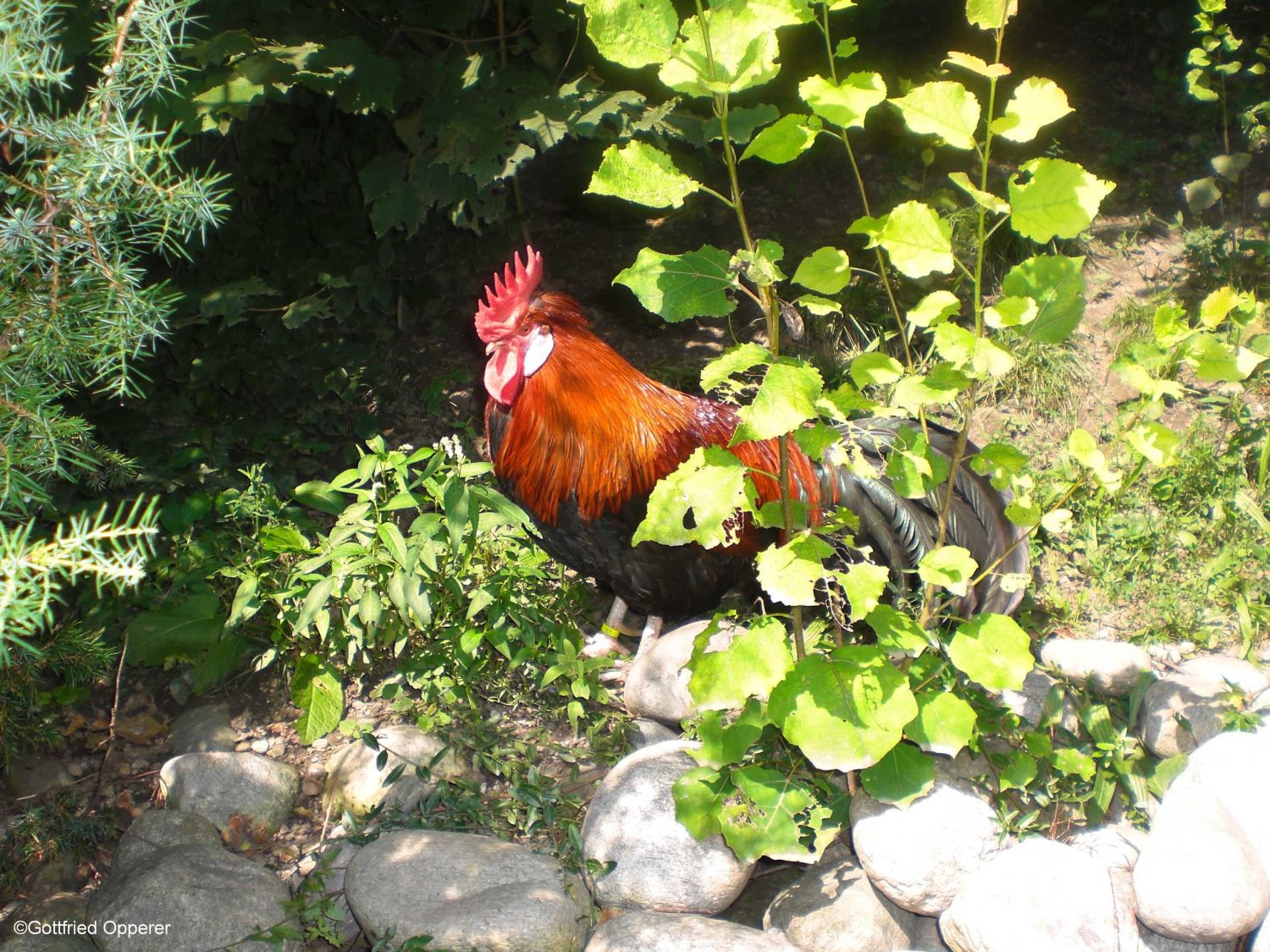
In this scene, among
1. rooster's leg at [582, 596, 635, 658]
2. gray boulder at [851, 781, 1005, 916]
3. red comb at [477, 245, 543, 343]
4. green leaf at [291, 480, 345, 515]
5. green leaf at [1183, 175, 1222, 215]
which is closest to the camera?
gray boulder at [851, 781, 1005, 916]

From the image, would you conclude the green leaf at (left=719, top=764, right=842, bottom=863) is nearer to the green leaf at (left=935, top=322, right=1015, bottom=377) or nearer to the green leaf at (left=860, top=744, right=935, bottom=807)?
the green leaf at (left=860, top=744, right=935, bottom=807)

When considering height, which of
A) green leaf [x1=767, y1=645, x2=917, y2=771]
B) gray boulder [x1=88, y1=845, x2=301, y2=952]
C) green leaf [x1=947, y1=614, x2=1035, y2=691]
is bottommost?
gray boulder [x1=88, y1=845, x2=301, y2=952]

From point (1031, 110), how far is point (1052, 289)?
40 centimetres

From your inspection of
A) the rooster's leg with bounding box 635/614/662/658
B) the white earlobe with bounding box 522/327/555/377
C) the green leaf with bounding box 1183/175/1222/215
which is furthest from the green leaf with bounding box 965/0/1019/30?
the green leaf with bounding box 1183/175/1222/215

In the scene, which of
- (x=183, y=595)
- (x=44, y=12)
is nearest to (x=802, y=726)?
(x=44, y=12)

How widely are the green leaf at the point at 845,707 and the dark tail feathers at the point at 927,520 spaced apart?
41.7 inches

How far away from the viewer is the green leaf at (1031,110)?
2166mm

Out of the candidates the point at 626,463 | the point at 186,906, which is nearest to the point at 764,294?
the point at 626,463

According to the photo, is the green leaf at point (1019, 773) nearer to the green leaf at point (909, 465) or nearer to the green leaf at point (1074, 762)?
the green leaf at point (1074, 762)

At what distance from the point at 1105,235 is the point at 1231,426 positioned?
155cm

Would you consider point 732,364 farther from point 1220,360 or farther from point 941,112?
point 1220,360

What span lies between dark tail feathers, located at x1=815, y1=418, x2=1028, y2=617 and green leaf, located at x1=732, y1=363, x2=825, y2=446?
1.54 metres

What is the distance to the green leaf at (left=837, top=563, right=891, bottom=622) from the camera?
7.91ft

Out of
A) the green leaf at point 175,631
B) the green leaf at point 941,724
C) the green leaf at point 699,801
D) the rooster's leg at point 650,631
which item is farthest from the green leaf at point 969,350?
the green leaf at point 175,631
